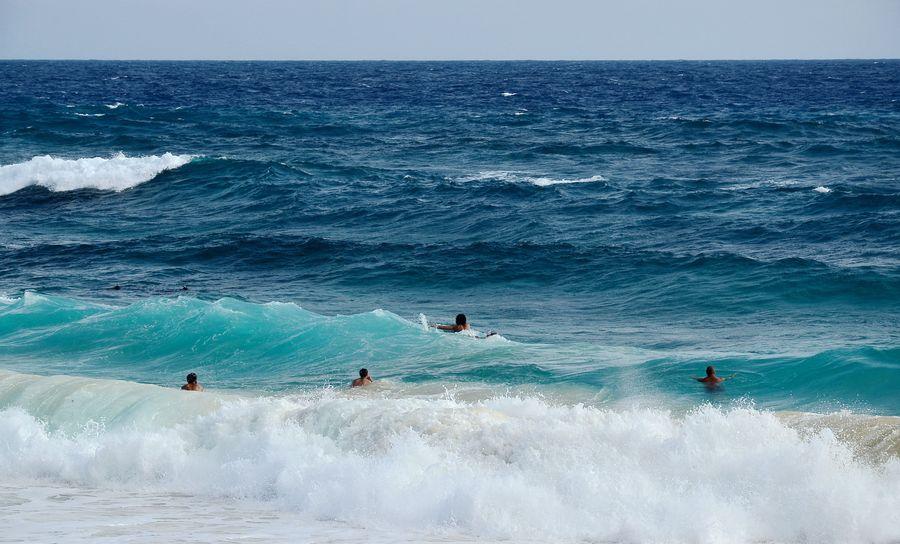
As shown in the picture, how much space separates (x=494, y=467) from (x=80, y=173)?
29.4 metres

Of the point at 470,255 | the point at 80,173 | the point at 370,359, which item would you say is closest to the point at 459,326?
the point at 370,359

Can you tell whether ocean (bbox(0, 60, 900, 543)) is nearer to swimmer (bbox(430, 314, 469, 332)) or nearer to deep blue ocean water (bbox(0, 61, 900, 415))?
deep blue ocean water (bbox(0, 61, 900, 415))

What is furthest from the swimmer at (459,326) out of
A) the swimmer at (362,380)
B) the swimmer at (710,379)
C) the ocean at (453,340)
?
the swimmer at (710,379)

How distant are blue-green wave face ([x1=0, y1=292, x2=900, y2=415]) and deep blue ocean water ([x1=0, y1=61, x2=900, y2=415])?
6 cm

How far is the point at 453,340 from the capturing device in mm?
17234

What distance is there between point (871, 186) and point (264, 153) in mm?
23182

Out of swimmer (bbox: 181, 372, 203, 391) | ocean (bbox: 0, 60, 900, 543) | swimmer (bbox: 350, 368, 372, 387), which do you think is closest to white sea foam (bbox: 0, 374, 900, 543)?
ocean (bbox: 0, 60, 900, 543)

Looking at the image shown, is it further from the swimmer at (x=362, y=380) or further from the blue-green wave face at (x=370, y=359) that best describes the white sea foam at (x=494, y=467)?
the blue-green wave face at (x=370, y=359)

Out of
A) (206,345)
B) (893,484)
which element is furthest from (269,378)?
(893,484)

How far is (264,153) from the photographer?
42.5 meters

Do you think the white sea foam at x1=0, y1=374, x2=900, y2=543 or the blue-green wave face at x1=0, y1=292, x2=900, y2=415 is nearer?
the white sea foam at x1=0, y1=374, x2=900, y2=543

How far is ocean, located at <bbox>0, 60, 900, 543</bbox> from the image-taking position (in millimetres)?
9836

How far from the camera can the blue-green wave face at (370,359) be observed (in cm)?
1446

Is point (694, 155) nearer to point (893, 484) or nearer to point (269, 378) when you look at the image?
point (269, 378)
